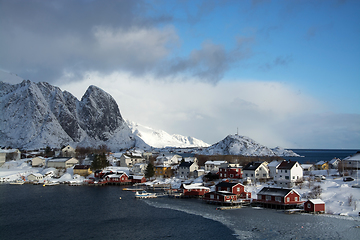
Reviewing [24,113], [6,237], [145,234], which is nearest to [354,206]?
[145,234]

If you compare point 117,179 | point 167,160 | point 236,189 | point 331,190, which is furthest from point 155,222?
point 167,160

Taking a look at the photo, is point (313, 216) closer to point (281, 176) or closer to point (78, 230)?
point (281, 176)

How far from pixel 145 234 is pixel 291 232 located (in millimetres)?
16083

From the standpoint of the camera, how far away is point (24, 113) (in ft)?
628

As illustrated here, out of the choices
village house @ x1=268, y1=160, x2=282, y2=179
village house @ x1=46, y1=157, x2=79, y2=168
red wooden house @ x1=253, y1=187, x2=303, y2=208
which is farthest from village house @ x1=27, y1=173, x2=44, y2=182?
red wooden house @ x1=253, y1=187, x2=303, y2=208

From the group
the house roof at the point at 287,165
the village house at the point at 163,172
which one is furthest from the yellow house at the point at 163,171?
the house roof at the point at 287,165

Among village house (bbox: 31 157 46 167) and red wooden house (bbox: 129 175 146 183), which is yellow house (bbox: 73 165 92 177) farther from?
village house (bbox: 31 157 46 167)

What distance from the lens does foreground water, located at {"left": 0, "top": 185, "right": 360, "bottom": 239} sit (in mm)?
33781

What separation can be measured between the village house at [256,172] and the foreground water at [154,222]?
20.9 metres

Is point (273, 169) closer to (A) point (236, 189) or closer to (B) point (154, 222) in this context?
(A) point (236, 189)

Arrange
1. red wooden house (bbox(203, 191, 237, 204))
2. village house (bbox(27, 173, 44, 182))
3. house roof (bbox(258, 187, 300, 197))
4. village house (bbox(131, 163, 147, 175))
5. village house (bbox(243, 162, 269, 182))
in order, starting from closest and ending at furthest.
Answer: house roof (bbox(258, 187, 300, 197)) < red wooden house (bbox(203, 191, 237, 204)) < village house (bbox(243, 162, 269, 182)) < village house (bbox(27, 173, 44, 182)) < village house (bbox(131, 163, 147, 175))

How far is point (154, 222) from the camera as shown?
3969cm

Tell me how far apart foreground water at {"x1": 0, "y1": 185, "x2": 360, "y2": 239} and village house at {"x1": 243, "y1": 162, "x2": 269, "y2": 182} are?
2092cm

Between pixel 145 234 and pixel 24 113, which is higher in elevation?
pixel 24 113
